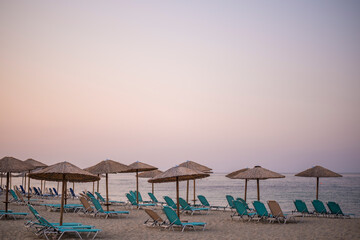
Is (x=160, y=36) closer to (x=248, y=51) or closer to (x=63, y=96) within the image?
(x=248, y=51)

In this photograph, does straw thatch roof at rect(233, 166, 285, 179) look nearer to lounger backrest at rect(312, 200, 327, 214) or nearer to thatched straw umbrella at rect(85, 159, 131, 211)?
lounger backrest at rect(312, 200, 327, 214)

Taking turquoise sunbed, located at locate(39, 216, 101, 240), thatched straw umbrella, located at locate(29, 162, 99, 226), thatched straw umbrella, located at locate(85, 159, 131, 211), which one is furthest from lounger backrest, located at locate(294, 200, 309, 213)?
turquoise sunbed, located at locate(39, 216, 101, 240)

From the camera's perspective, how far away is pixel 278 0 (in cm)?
2120

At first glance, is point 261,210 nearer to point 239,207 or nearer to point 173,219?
point 239,207

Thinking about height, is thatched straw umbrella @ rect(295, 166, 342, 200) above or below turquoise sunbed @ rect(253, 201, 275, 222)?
above

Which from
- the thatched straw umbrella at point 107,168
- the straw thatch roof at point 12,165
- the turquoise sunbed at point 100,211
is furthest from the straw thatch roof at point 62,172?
the thatched straw umbrella at point 107,168

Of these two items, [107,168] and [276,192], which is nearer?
[107,168]

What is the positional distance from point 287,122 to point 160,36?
1267 cm

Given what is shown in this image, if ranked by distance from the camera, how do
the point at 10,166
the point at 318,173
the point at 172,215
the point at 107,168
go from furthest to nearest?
1. the point at 318,173
2. the point at 107,168
3. the point at 10,166
4. the point at 172,215

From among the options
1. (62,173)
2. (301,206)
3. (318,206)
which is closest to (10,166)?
(62,173)

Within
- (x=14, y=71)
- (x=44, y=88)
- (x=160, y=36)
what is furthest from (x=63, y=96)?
(x=160, y=36)

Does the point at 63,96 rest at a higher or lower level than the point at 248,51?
lower

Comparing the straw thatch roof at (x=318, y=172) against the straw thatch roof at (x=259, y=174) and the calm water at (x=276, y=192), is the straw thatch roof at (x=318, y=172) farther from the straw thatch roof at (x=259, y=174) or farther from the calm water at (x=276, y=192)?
the calm water at (x=276, y=192)

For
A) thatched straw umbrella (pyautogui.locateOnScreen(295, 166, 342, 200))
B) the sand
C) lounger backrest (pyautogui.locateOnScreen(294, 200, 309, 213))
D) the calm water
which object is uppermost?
thatched straw umbrella (pyautogui.locateOnScreen(295, 166, 342, 200))
